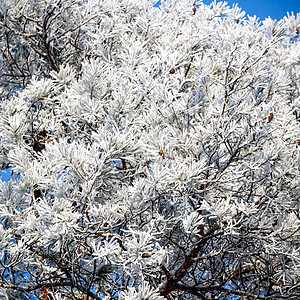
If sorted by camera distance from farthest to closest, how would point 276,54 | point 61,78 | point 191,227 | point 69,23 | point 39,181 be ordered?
point 276,54
point 69,23
point 61,78
point 39,181
point 191,227

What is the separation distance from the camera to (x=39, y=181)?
2.67 m

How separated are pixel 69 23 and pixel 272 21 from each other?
8.02ft

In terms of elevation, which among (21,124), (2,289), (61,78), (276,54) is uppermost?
(276,54)

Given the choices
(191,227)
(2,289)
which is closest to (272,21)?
(191,227)

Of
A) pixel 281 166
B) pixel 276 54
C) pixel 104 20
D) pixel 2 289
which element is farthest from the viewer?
pixel 276 54

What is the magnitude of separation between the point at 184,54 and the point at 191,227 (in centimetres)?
131

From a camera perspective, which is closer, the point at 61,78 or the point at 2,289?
the point at 2,289

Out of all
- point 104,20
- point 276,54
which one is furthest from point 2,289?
point 276,54

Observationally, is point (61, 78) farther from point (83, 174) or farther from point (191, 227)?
point (191, 227)

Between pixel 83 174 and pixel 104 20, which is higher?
pixel 104 20

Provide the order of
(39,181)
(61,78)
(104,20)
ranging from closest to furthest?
(39,181)
(61,78)
(104,20)

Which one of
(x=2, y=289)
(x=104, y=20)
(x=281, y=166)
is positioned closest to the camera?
(x=281, y=166)

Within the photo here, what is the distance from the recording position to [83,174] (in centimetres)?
253

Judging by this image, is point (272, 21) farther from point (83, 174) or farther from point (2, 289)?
point (2, 289)
